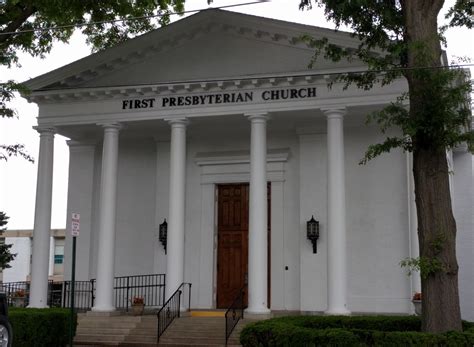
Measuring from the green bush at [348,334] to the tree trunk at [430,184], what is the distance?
1.99 ft

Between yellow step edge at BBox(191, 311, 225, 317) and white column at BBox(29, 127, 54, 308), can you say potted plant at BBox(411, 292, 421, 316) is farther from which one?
white column at BBox(29, 127, 54, 308)

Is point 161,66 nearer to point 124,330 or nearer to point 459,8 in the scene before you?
point 124,330

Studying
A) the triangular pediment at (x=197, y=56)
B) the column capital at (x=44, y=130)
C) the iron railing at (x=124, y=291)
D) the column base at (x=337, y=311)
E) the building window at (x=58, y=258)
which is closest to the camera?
the column base at (x=337, y=311)

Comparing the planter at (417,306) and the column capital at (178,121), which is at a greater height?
the column capital at (178,121)

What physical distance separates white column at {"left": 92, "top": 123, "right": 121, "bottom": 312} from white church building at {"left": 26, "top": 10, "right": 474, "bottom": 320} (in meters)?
0.04


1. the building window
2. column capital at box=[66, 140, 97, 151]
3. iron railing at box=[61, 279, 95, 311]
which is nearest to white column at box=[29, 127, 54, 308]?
iron railing at box=[61, 279, 95, 311]

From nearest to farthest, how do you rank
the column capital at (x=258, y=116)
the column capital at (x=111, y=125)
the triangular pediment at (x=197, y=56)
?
the column capital at (x=258, y=116) < the triangular pediment at (x=197, y=56) < the column capital at (x=111, y=125)

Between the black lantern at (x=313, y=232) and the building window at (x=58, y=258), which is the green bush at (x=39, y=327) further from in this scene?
the building window at (x=58, y=258)

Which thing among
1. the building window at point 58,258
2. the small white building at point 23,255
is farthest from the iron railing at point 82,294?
the building window at point 58,258

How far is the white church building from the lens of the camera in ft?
61.3

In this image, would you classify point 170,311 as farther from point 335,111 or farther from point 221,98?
point 335,111

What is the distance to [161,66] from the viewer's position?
20.7 m

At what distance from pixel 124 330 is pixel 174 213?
348cm

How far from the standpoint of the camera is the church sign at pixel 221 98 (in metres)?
18.9
